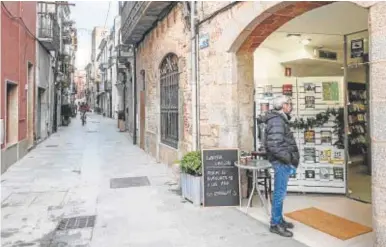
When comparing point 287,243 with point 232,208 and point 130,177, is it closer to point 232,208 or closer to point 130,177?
point 232,208

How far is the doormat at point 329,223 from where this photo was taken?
172 inches

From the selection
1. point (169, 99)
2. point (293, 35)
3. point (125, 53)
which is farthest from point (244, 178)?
point (125, 53)

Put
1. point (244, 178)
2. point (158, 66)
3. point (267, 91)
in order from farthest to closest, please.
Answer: point (158, 66)
point (267, 91)
point (244, 178)

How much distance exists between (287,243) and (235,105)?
2.59 m

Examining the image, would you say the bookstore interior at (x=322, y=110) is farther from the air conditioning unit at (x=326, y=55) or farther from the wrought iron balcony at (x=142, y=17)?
the wrought iron balcony at (x=142, y=17)

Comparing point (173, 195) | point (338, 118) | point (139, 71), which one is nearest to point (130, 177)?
point (173, 195)

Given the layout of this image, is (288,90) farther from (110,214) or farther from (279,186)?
(110,214)

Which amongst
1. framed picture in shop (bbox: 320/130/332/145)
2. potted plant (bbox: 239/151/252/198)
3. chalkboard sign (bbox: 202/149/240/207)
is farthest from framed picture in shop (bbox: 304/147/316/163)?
chalkboard sign (bbox: 202/149/240/207)

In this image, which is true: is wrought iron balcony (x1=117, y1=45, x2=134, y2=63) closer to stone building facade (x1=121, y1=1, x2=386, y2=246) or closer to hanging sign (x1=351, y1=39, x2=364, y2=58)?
stone building facade (x1=121, y1=1, x2=386, y2=246)

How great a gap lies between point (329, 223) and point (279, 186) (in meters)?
1.01

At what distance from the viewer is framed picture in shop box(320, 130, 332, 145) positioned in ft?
20.6

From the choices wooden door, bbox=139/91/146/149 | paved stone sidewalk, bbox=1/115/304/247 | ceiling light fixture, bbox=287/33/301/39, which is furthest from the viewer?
wooden door, bbox=139/91/146/149

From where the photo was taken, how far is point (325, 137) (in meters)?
6.31

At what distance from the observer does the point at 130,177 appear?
8.09 meters
